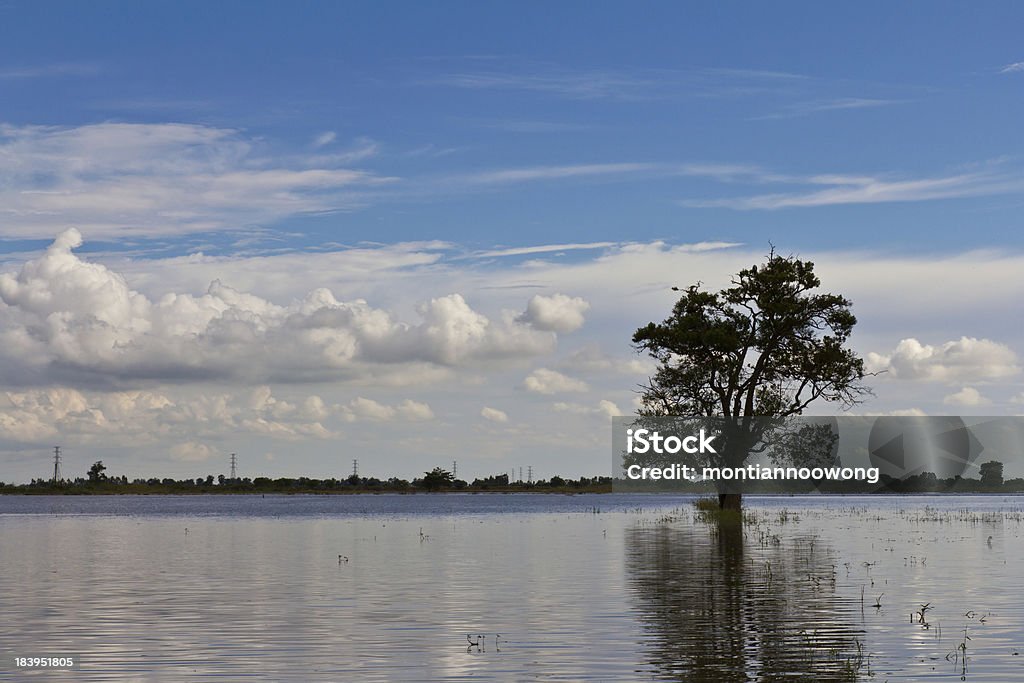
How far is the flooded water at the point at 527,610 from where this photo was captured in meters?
21.7

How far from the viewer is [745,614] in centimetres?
2869

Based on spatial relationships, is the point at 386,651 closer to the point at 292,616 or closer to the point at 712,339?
the point at 292,616

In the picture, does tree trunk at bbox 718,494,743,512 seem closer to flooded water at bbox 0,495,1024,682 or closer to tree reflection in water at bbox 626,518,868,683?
flooded water at bbox 0,495,1024,682

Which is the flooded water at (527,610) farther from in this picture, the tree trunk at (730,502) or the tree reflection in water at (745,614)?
the tree trunk at (730,502)

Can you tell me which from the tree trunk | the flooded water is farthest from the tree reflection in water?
the tree trunk

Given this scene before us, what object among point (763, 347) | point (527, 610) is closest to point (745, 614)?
point (527, 610)

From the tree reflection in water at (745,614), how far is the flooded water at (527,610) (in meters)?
0.08

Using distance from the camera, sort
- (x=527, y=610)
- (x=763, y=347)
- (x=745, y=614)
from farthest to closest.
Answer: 1. (x=763, y=347)
2. (x=527, y=610)
3. (x=745, y=614)

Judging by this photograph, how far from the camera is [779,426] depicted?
8131 cm

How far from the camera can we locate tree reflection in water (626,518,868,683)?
70.3 feet

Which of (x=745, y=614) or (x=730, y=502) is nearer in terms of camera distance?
(x=745, y=614)

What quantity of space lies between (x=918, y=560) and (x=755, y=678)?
26.0m

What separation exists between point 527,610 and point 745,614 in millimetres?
5139

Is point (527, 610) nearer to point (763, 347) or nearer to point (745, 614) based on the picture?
point (745, 614)
